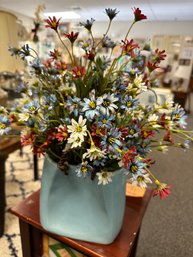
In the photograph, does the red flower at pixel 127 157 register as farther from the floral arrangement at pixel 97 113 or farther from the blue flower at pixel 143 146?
the blue flower at pixel 143 146

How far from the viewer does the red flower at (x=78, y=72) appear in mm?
→ 576

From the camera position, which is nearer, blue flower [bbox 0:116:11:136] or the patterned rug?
blue flower [bbox 0:116:11:136]

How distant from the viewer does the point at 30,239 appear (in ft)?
2.67

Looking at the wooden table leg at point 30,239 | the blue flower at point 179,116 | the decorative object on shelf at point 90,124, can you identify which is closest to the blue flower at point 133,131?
the decorative object on shelf at point 90,124

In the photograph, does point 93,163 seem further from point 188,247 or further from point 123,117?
point 188,247

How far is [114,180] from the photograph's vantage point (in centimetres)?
60

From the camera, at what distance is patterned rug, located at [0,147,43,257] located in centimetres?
138

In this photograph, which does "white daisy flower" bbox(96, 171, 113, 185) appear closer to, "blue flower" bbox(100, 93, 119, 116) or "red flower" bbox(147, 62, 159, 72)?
"blue flower" bbox(100, 93, 119, 116)

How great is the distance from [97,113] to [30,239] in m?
0.62

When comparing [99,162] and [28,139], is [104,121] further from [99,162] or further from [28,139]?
[28,139]

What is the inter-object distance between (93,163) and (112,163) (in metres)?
0.08

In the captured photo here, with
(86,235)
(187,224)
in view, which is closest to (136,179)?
(86,235)

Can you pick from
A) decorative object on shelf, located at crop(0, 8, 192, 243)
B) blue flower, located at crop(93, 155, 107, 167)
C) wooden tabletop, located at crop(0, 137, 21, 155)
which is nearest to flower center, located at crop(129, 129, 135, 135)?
decorative object on shelf, located at crop(0, 8, 192, 243)

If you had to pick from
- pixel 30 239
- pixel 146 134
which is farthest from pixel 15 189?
pixel 146 134
